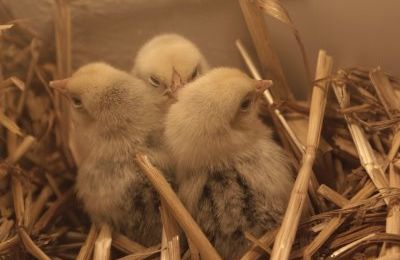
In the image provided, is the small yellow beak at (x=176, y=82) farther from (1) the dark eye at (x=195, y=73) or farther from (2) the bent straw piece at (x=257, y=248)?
(2) the bent straw piece at (x=257, y=248)

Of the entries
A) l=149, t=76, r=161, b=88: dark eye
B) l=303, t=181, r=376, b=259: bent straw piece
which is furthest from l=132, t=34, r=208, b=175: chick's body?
l=303, t=181, r=376, b=259: bent straw piece

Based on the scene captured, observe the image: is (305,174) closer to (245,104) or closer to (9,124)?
(245,104)

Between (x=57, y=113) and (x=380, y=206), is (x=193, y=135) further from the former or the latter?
(x=57, y=113)

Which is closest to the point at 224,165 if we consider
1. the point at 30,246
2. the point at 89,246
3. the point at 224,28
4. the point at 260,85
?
the point at 260,85

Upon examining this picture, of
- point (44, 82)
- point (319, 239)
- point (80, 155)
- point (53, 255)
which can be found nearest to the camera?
point (319, 239)

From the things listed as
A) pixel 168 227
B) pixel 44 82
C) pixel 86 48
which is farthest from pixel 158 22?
pixel 168 227
